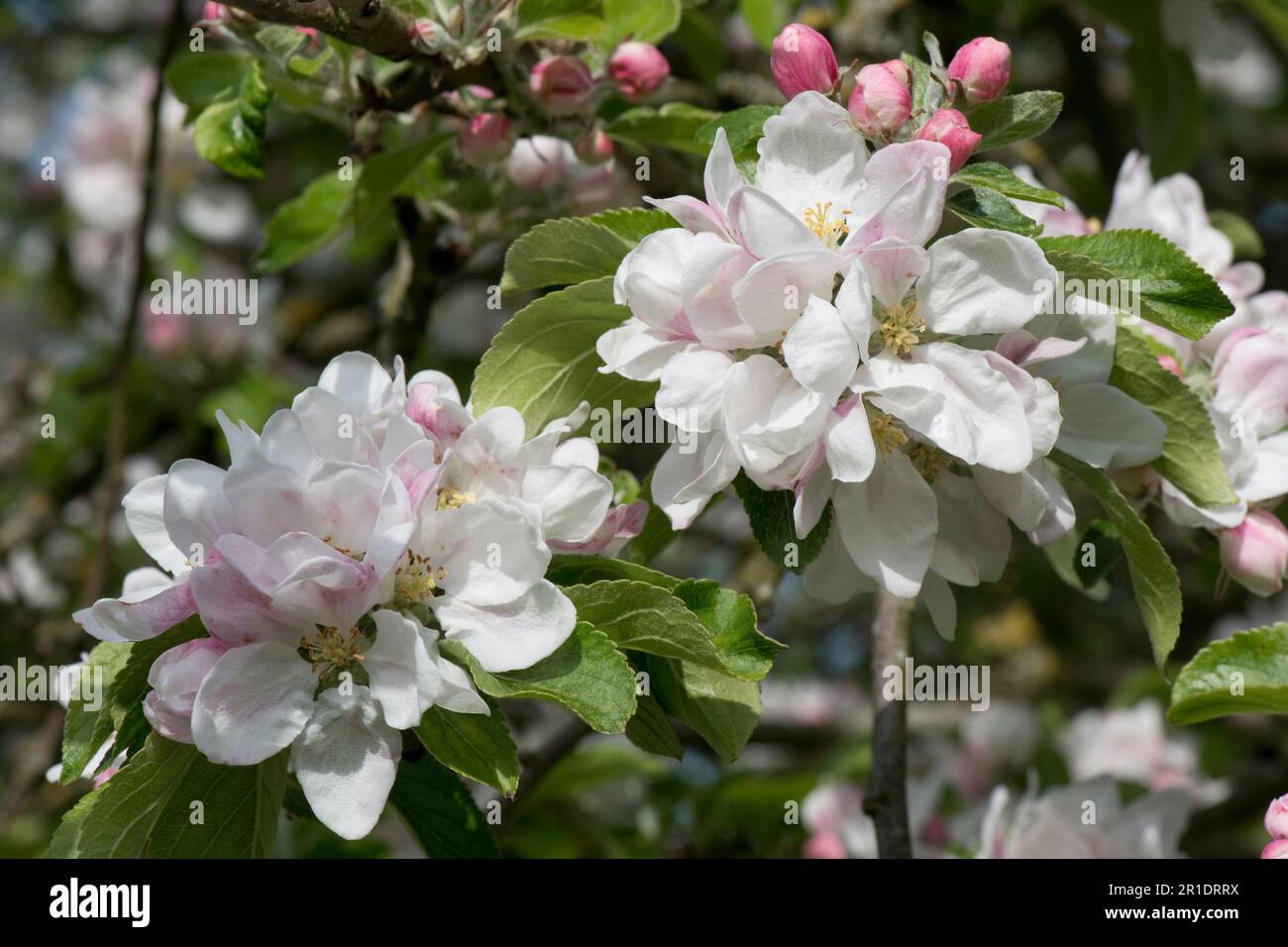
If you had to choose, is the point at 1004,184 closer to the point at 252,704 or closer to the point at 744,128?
the point at 744,128

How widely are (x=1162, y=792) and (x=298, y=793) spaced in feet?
3.58

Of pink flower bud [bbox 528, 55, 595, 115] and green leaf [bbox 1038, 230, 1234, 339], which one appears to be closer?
green leaf [bbox 1038, 230, 1234, 339]

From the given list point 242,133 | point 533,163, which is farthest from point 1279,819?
point 242,133

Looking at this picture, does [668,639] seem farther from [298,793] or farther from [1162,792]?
[1162,792]

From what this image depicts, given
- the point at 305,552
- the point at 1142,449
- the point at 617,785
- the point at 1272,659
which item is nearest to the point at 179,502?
the point at 305,552

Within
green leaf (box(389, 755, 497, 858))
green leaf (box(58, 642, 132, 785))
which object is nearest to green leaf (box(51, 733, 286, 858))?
green leaf (box(58, 642, 132, 785))

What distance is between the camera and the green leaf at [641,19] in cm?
158

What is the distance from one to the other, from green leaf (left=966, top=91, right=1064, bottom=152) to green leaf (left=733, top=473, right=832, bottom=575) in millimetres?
337

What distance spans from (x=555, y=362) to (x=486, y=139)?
0.39 m

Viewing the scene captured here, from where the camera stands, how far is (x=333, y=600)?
1.06 meters

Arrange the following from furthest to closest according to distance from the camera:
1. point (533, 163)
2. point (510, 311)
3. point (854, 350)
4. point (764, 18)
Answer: point (510, 311) → point (764, 18) → point (533, 163) → point (854, 350)

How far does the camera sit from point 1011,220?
112 centimetres

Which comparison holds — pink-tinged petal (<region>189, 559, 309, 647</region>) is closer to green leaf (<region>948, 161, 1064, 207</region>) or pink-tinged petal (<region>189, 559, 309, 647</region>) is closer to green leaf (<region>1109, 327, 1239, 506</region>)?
green leaf (<region>948, 161, 1064, 207</region>)

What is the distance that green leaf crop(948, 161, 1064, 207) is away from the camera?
1.14m
